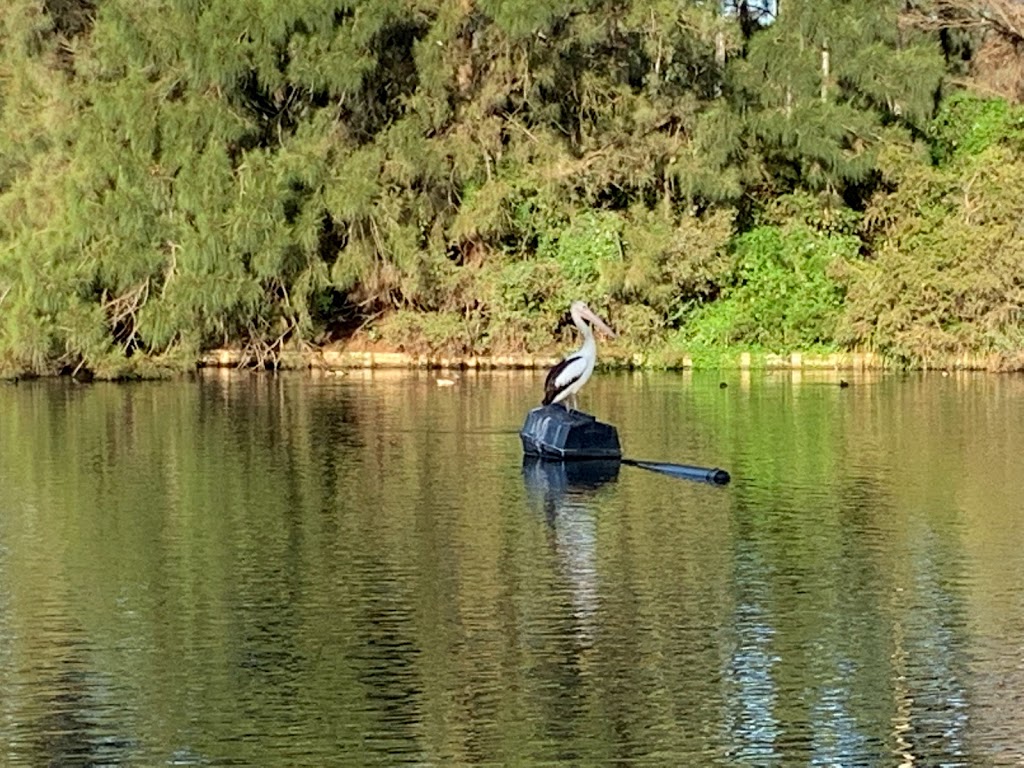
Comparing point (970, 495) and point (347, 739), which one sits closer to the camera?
point (347, 739)

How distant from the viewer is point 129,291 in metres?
42.2

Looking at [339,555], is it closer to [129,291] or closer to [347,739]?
[347,739]

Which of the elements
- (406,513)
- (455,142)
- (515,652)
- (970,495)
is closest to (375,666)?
(515,652)

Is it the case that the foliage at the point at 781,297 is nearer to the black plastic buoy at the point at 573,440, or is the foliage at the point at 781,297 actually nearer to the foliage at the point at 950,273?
the foliage at the point at 950,273

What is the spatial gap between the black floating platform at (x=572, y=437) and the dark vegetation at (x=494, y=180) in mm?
18056

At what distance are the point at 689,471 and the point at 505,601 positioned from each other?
26.0ft

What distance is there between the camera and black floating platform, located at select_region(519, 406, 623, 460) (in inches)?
956

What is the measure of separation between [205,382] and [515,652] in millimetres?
27580

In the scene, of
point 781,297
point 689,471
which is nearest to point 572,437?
point 689,471

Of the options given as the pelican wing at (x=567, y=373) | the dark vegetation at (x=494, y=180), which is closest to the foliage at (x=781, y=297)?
the dark vegetation at (x=494, y=180)

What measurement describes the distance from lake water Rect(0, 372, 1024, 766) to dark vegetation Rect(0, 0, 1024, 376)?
1377cm

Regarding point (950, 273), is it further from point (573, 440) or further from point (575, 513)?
point (575, 513)

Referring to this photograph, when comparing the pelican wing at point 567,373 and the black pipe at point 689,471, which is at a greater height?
the pelican wing at point 567,373

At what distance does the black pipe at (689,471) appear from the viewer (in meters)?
22.6
